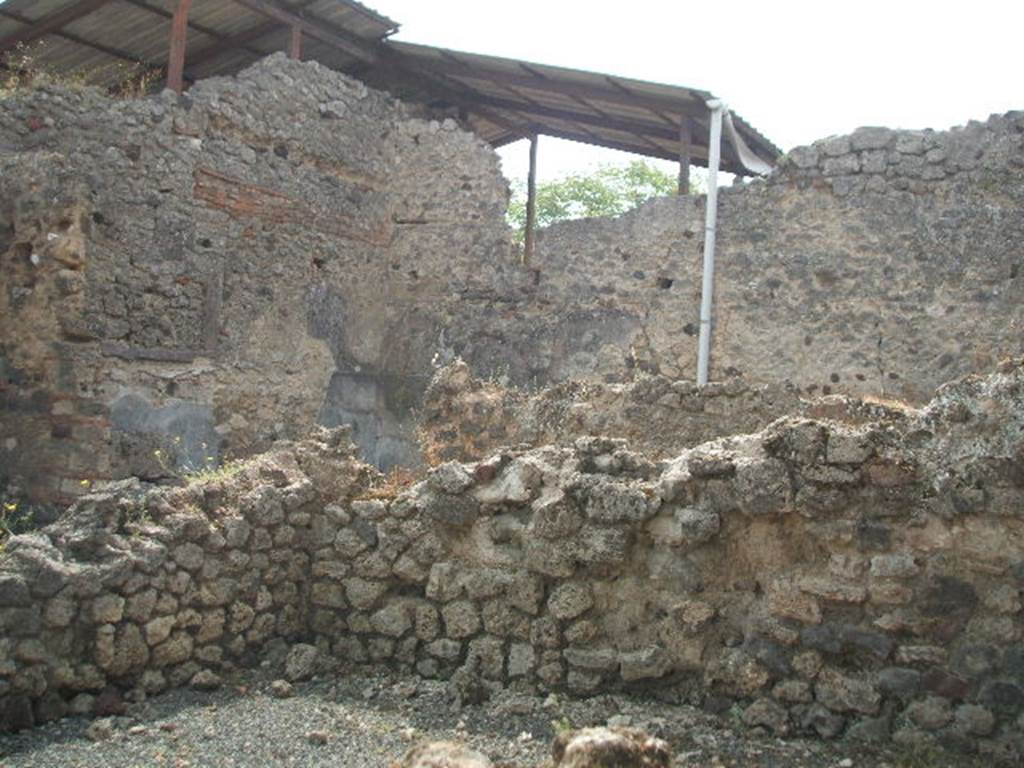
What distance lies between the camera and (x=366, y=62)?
47.1 feet

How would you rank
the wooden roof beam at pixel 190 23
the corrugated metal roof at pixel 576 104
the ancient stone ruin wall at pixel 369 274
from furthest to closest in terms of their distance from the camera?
the corrugated metal roof at pixel 576 104, the wooden roof beam at pixel 190 23, the ancient stone ruin wall at pixel 369 274

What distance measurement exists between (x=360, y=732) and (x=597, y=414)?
3202 millimetres

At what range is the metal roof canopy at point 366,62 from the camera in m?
12.7

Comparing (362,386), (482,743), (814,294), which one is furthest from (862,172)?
(482,743)

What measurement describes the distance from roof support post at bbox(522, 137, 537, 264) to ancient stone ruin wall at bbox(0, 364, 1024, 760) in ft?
23.0

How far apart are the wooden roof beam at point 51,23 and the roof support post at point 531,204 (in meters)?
4.99

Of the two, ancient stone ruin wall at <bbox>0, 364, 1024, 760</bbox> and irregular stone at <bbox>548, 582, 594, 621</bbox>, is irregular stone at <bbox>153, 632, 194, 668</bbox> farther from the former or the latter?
irregular stone at <bbox>548, 582, 594, 621</bbox>

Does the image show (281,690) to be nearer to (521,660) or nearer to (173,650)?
(173,650)

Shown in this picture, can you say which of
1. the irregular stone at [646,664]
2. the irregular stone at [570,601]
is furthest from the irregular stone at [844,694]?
the irregular stone at [570,601]

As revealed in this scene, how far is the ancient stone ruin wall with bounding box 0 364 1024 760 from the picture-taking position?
4609 mm

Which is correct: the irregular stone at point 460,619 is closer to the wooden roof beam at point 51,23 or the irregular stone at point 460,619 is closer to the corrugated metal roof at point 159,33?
the corrugated metal roof at point 159,33

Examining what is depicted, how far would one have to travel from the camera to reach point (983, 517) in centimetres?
459

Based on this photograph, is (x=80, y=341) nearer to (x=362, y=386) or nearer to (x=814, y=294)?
(x=362, y=386)

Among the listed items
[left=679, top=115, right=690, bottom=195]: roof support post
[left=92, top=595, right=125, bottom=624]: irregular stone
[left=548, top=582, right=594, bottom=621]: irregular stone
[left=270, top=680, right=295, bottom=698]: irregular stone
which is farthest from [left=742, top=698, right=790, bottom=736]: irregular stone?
[left=679, top=115, right=690, bottom=195]: roof support post
